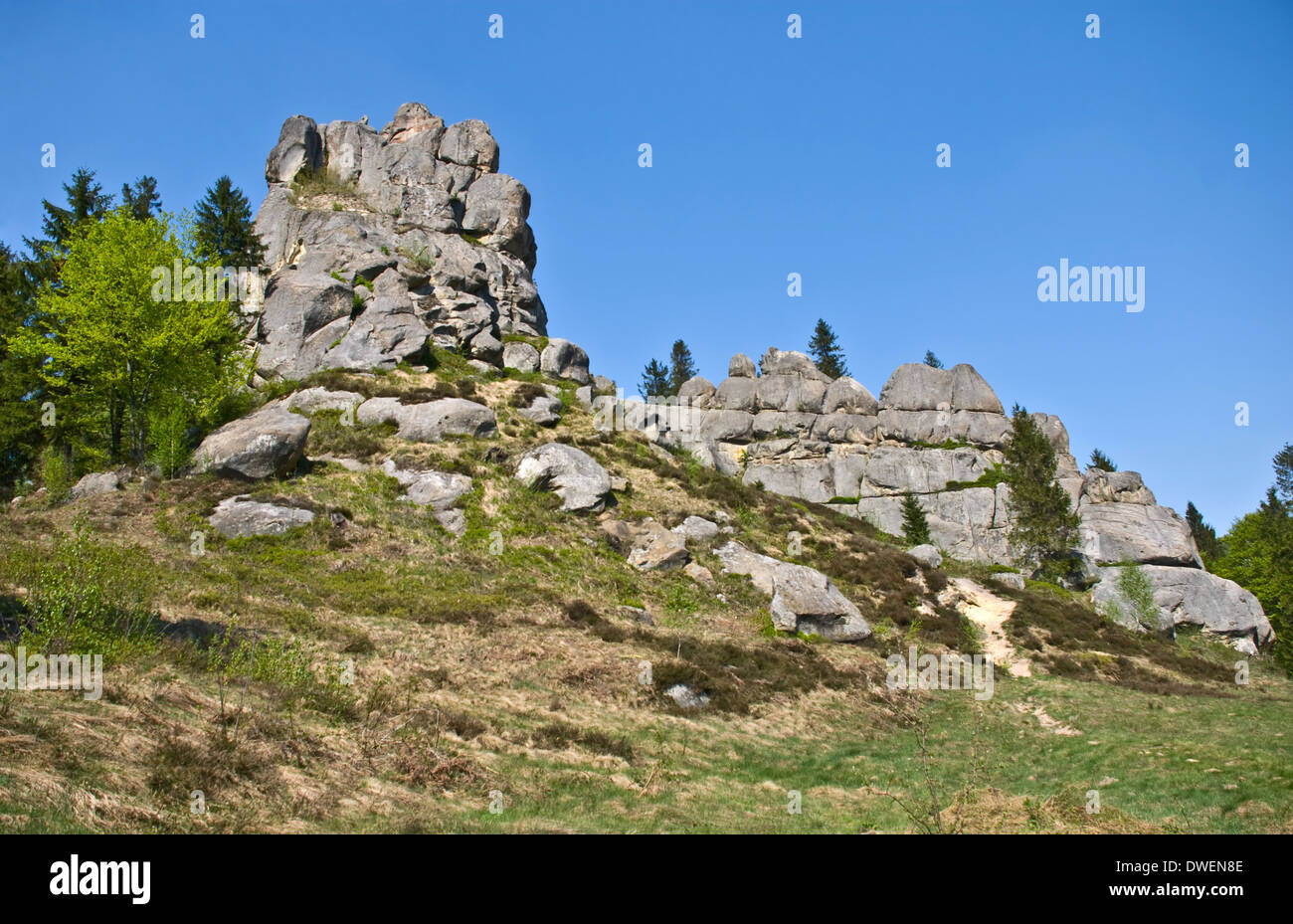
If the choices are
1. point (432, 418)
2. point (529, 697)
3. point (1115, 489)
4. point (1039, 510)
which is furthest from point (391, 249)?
point (1115, 489)

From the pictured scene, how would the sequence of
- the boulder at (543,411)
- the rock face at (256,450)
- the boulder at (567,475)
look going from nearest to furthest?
the rock face at (256,450)
the boulder at (567,475)
the boulder at (543,411)

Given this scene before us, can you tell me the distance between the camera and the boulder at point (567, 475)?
37.2m

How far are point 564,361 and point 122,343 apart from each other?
105 feet

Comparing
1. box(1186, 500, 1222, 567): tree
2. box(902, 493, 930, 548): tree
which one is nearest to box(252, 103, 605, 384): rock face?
box(902, 493, 930, 548): tree

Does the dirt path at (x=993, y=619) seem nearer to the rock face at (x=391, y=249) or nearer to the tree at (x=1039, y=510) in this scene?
the tree at (x=1039, y=510)

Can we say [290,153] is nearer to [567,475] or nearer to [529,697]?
[567,475]

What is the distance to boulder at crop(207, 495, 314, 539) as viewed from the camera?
1123 inches

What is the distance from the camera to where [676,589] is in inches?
1249

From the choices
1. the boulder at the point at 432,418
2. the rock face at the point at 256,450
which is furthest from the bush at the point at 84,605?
the boulder at the point at 432,418

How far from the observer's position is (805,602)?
105 ft

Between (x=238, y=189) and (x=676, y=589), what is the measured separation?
50.9m

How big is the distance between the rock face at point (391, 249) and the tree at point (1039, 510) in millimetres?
40007

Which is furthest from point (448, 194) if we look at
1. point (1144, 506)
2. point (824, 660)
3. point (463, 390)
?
point (1144, 506)
